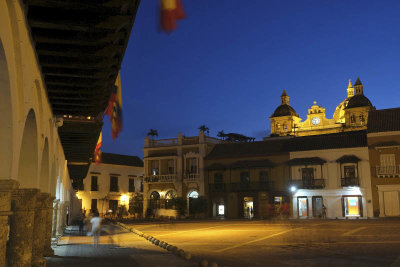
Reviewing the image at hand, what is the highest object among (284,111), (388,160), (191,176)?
(284,111)

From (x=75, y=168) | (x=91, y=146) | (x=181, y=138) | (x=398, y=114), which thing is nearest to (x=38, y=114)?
(x=91, y=146)

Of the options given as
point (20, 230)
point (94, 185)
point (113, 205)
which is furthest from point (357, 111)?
point (20, 230)

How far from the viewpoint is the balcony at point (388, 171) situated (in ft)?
124

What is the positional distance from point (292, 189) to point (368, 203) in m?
7.22

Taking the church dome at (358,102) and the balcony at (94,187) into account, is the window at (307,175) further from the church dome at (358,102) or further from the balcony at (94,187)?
the church dome at (358,102)

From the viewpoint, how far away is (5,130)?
17.9 ft

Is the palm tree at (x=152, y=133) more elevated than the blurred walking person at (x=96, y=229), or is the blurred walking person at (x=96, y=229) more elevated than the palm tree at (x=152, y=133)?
the palm tree at (x=152, y=133)

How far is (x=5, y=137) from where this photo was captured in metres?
5.50

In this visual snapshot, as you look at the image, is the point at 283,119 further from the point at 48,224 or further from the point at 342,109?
the point at 48,224

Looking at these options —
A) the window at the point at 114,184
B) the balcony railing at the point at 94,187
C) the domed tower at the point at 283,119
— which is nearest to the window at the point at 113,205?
the window at the point at 114,184

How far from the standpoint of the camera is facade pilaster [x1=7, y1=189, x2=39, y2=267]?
7.22 meters

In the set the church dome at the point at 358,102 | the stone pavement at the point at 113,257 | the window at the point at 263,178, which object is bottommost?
the stone pavement at the point at 113,257

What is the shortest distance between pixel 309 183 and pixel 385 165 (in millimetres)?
7118

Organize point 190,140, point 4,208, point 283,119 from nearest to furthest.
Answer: point 4,208
point 190,140
point 283,119
